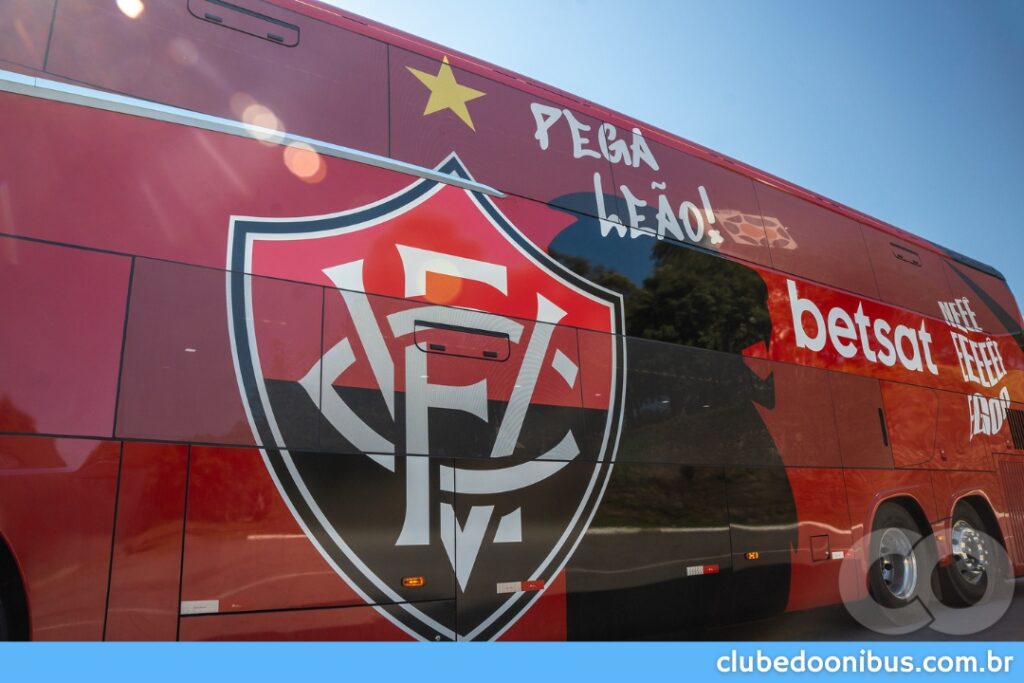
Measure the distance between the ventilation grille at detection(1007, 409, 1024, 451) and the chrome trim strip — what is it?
7.42 m

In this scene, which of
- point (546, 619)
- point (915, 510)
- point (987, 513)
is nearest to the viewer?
point (546, 619)

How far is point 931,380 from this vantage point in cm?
745

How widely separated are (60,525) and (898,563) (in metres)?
6.66

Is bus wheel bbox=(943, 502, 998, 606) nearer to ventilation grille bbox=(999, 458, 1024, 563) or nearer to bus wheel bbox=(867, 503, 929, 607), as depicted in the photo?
ventilation grille bbox=(999, 458, 1024, 563)

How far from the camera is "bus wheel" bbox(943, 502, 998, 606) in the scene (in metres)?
7.13

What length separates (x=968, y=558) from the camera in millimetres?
7344

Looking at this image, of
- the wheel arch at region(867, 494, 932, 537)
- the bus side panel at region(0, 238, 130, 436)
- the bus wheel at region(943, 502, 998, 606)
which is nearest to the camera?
the bus side panel at region(0, 238, 130, 436)

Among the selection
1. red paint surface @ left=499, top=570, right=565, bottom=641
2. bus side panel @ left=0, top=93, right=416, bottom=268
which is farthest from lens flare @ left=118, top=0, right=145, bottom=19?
red paint surface @ left=499, top=570, right=565, bottom=641

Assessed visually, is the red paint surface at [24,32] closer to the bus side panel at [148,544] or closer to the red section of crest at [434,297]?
the red section of crest at [434,297]

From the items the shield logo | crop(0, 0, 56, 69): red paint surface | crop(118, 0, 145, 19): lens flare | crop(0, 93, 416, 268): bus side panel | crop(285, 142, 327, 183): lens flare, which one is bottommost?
the shield logo


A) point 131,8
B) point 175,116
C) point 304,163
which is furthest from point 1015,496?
point 131,8

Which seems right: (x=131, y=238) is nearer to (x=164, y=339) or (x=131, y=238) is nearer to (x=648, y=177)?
(x=164, y=339)

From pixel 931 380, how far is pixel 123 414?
734 centimetres

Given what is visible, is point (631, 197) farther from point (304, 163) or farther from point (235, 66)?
point (235, 66)
